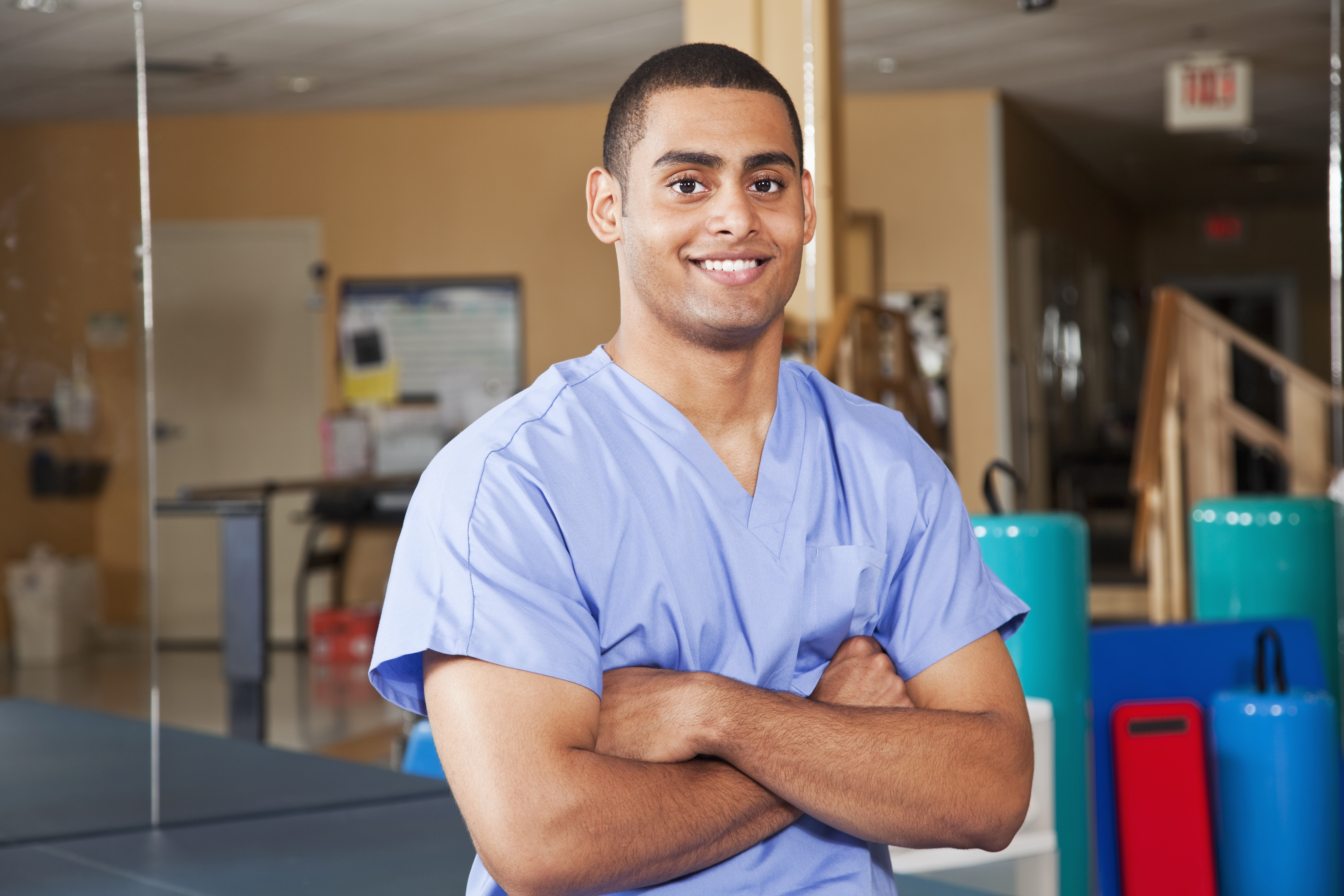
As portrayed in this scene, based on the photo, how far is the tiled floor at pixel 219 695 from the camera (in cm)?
243

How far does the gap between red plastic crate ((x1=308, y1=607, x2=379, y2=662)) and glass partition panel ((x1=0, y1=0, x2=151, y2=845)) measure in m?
2.11

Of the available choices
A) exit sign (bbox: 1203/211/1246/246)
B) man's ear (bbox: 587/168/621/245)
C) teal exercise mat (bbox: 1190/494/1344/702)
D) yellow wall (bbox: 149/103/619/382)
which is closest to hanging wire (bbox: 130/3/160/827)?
man's ear (bbox: 587/168/621/245)

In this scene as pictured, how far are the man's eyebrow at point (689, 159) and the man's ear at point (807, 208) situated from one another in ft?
0.34

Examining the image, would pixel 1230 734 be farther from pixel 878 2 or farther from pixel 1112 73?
pixel 1112 73

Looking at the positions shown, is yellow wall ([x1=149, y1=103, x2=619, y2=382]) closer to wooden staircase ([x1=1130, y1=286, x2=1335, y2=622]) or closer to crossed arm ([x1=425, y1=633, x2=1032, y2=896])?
wooden staircase ([x1=1130, y1=286, x2=1335, y2=622])

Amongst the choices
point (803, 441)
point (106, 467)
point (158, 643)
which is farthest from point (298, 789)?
point (803, 441)

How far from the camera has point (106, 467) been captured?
2336 millimetres

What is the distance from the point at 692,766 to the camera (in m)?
1.17

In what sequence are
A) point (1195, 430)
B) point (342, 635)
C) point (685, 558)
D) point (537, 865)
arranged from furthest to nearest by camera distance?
point (1195, 430), point (342, 635), point (685, 558), point (537, 865)

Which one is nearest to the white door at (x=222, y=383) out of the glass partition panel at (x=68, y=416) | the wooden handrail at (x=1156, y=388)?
the glass partition panel at (x=68, y=416)

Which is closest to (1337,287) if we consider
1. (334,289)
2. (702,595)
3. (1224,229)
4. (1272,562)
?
(1272,562)

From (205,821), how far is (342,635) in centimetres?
259

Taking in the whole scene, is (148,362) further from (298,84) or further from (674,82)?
(298,84)

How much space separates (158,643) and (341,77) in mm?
2657
